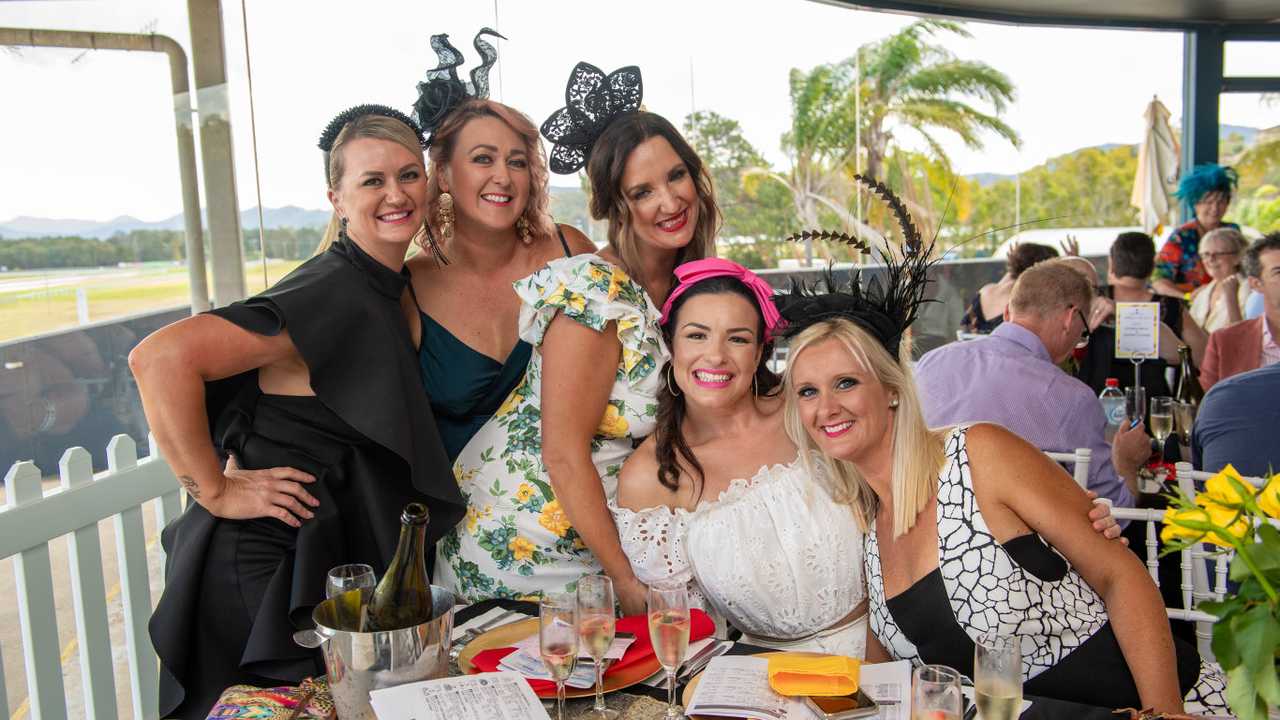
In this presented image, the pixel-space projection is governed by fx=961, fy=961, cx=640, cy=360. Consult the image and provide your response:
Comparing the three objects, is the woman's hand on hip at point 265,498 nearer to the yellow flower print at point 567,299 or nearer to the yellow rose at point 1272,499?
the yellow flower print at point 567,299

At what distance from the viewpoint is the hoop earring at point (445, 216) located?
2684 mm

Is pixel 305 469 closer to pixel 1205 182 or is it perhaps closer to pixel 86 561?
pixel 86 561

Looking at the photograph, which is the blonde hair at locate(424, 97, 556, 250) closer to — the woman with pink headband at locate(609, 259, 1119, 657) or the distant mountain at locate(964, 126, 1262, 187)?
the woman with pink headband at locate(609, 259, 1119, 657)

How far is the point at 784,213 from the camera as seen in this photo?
445 inches

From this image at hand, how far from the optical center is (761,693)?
158 cm

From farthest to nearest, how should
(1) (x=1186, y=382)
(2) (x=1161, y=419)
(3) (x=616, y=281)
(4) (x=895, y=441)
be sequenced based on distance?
(1) (x=1186, y=382) → (2) (x=1161, y=419) → (3) (x=616, y=281) → (4) (x=895, y=441)

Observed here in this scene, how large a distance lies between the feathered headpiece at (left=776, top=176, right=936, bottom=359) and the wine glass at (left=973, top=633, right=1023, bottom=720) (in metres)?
0.87

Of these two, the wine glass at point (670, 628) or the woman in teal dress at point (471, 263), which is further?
the woman in teal dress at point (471, 263)

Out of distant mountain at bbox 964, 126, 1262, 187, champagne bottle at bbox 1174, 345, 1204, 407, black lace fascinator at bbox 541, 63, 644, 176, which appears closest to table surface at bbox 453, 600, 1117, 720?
black lace fascinator at bbox 541, 63, 644, 176

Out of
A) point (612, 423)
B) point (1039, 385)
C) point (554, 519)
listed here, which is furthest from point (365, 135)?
point (1039, 385)

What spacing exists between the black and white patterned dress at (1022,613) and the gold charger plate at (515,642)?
601 mm

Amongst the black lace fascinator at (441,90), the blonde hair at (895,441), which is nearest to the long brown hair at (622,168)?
the black lace fascinator at (441,90)

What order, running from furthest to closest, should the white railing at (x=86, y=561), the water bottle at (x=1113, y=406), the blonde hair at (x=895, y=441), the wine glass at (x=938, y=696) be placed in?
the water bottle at (x=1113, y=406) → the white railing at (x=86, y=561) → the blonde hair at (x=895, y=441) → the wine glass at (x=938, y=696)

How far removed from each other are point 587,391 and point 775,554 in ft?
1.89
